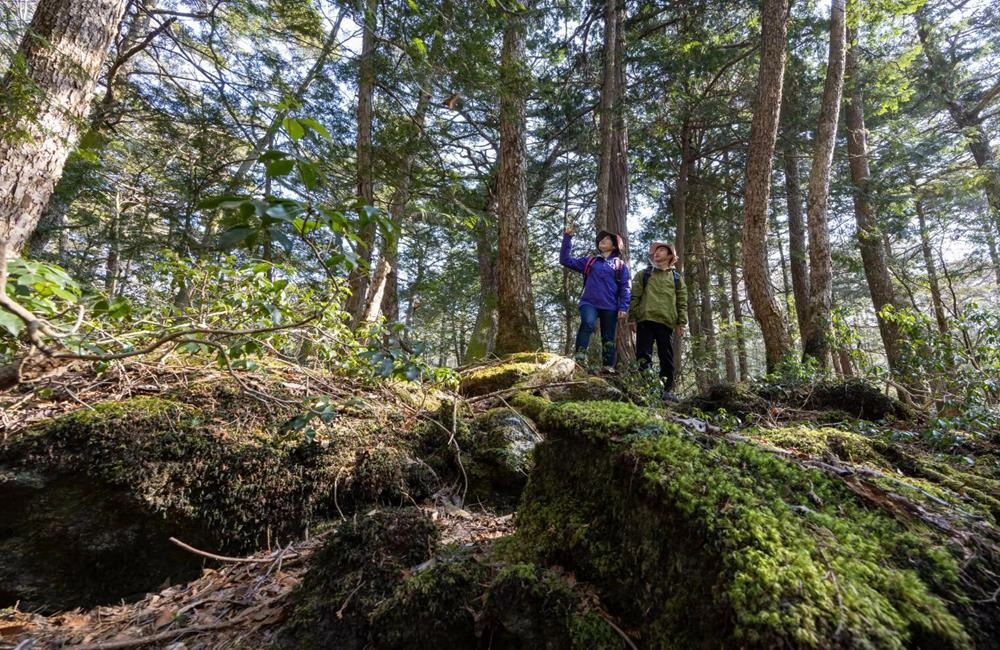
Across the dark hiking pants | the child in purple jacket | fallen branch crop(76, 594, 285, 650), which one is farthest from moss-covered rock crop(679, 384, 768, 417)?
fallen branch crop(76, 594, 285, 650)

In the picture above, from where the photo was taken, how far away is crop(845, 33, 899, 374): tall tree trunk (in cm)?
888

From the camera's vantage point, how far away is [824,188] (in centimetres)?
683

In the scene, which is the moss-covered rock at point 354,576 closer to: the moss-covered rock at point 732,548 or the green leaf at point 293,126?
the moss-covered rock at point 732,548

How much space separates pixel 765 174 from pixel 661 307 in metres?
2.84

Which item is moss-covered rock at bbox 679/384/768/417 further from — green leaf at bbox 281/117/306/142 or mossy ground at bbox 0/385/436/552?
green leaf at bbox 281/117/306/142

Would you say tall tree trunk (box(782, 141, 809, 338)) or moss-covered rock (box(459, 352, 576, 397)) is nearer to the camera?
moss-covered rock (box(459, 352, 576, 397))

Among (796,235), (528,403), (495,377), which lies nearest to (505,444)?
(528,403)

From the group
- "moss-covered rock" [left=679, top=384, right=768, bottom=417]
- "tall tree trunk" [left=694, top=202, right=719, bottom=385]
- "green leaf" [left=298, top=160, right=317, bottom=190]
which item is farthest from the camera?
"tall tree trunk" [left=694, top=202, right=719, bottom=385]

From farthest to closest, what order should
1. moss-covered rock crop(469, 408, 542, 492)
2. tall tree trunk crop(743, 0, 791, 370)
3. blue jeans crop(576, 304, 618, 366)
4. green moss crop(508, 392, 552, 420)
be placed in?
tall tree trunk crop(743, 0, 791, 370)
blue jeans crop(576, 304, 618, 366)
green moss crop(508, 392, 552, 420)
moss-covered rock crop(469, 408, 542, 492)

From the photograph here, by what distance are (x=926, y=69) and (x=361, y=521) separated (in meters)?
17.5

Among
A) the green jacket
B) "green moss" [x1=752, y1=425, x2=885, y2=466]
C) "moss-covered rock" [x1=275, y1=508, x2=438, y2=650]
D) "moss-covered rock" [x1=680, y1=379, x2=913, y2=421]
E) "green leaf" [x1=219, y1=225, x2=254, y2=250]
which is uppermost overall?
the green jacket

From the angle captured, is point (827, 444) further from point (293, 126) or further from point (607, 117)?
point (607, 117)

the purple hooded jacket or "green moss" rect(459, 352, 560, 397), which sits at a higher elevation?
the purple hooded jacket

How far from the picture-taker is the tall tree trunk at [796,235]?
9102 mm
